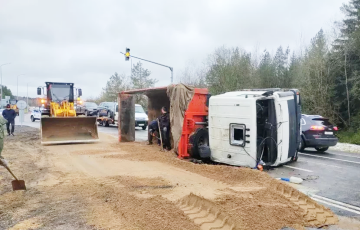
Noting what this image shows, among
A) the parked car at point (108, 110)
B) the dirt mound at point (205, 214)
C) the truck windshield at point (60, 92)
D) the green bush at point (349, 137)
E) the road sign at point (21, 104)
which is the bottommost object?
the green bush at point (349, 137)

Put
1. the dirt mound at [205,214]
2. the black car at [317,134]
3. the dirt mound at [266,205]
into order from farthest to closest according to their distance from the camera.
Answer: the black car at [317,134] < the dirt mound at [266,205] < the dirt mound at [205,214]

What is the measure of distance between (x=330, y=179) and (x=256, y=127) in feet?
7.39

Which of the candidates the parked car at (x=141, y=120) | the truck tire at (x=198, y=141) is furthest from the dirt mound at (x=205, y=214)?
the parked car at (x=141, y=120)

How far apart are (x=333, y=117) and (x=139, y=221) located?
24.3m

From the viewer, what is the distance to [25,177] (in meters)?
7.82

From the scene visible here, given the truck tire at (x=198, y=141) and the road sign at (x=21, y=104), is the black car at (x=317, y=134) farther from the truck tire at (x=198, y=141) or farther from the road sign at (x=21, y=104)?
the road sign at (x=21, y=104)

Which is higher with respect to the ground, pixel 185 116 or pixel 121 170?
pixel 185 116

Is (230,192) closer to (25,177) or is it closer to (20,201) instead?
(20,201)

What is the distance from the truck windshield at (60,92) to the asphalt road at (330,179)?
40.6 feet

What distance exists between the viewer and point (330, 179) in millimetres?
8477

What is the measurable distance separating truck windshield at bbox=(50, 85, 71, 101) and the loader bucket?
134 inches

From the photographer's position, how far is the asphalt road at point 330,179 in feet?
20.5

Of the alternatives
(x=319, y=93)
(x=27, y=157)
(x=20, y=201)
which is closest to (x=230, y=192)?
(x=20, y=201)

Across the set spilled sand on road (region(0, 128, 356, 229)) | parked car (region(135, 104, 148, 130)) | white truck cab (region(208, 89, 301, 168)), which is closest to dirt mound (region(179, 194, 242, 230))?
spilled sand on road (region(0, 128, 356, 229))
